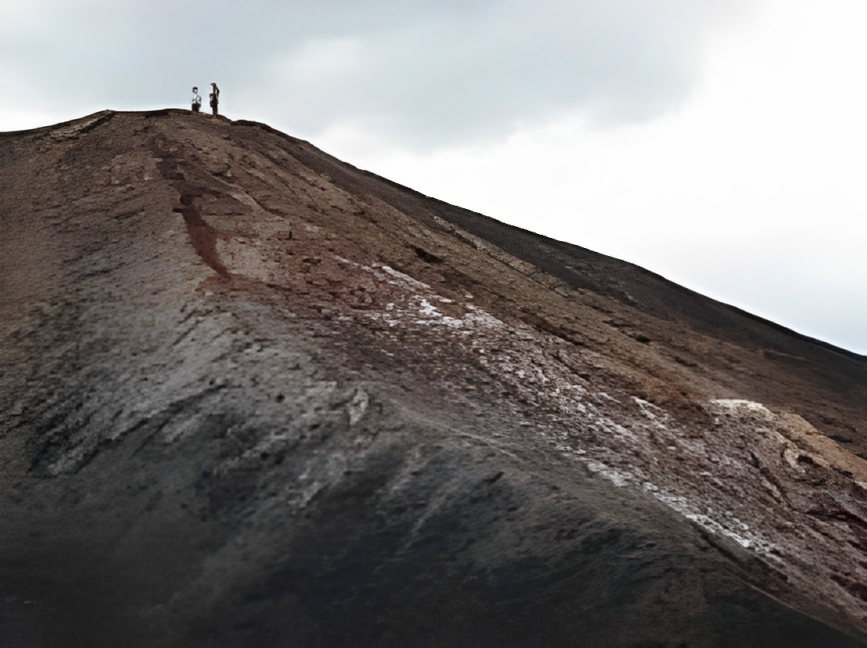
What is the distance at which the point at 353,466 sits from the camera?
17.0 ft

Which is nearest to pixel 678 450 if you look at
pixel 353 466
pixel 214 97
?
pixel 353 466

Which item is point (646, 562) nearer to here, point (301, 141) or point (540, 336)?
point (540, 336)

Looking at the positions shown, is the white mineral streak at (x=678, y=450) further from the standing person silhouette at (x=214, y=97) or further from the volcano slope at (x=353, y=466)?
the standing person silhouette at (x=214, y=97)

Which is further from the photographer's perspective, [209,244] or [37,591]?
[209,244]

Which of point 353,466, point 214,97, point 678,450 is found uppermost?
point 214,97

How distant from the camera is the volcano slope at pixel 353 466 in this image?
5074 mm

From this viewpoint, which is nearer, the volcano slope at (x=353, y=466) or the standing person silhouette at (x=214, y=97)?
the volcano slope at (x=353, y=466)

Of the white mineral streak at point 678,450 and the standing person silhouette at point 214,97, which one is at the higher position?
the standing person silhouette at point 214,97

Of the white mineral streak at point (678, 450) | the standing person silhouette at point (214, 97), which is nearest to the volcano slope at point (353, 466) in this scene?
the white mineral streak at point (678, 450)

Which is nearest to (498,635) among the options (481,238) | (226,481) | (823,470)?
(226,481)

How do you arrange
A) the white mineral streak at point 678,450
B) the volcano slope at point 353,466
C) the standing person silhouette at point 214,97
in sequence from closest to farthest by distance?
1. the volcano slope at point 353,466
2. the white mineral streak at point 678,450
3. the standing person silhouette at point 214,97

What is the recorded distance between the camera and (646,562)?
5324 mm

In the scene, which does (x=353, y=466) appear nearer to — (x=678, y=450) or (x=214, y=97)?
(x=678, y=450)

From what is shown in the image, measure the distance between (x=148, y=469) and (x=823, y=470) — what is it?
5.44m
